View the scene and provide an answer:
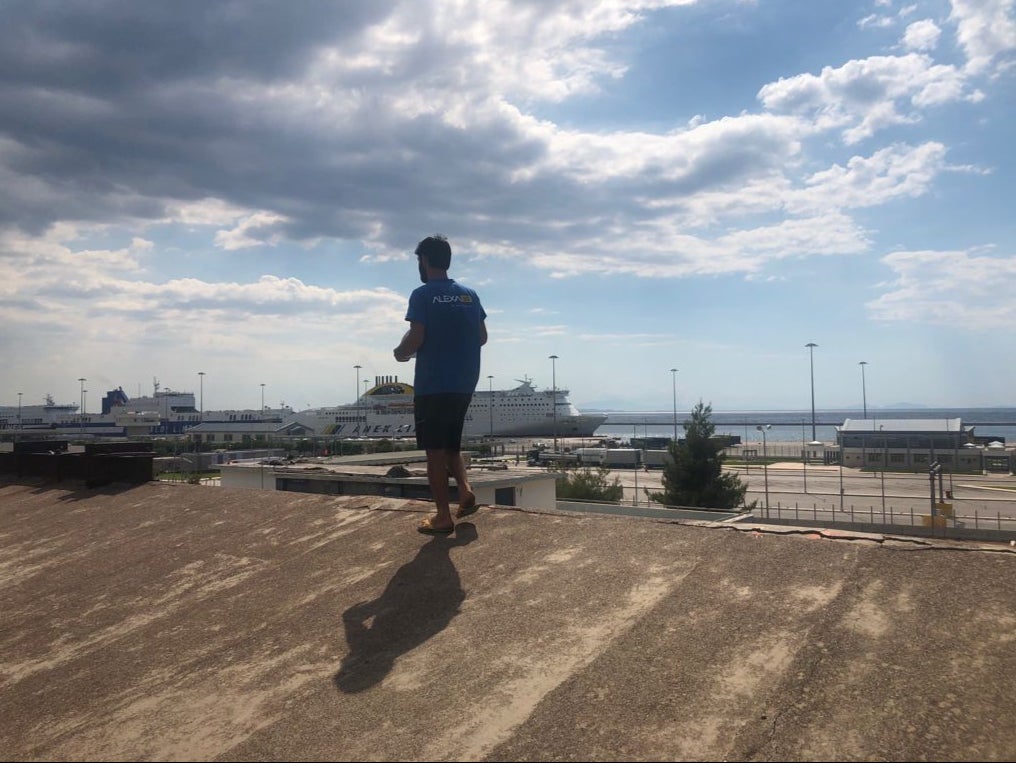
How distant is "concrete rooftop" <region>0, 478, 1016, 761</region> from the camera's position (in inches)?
85.5

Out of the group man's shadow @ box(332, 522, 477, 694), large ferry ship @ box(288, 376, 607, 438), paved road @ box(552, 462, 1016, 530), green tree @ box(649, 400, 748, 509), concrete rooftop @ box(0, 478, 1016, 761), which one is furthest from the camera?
large ferry ship @ box(288, 376, 607, 438)

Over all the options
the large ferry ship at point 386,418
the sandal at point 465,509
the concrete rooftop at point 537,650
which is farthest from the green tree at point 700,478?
the large ferry ship at point 386,418

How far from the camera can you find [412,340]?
175 inches

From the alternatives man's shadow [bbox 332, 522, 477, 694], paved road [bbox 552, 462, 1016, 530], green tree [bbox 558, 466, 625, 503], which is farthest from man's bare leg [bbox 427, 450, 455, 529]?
green tree [bbox 558, 466, 625, 503]

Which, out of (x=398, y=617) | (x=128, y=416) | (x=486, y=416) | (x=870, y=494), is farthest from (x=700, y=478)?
(x=128, y=416)

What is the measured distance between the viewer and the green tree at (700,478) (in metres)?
21.8

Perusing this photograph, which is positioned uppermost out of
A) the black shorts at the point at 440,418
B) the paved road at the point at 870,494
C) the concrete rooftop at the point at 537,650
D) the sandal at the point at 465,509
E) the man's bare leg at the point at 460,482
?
the black shorts at the point at 440,418

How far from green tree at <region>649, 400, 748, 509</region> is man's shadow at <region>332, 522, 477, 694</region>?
18800 millimetres

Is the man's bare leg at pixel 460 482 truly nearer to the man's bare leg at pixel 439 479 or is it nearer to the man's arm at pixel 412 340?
the man's bare leg at pixel 439 479

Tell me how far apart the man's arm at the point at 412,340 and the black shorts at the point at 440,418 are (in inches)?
11.9

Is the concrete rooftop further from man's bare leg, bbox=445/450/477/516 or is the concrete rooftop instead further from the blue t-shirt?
the blue t-shirt

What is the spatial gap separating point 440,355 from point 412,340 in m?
0.20

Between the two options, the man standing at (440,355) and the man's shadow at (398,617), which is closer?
the man's shadow at (398,617)

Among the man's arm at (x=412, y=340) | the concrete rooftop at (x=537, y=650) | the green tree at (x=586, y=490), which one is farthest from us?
the green tree at (x=586, y=490)
